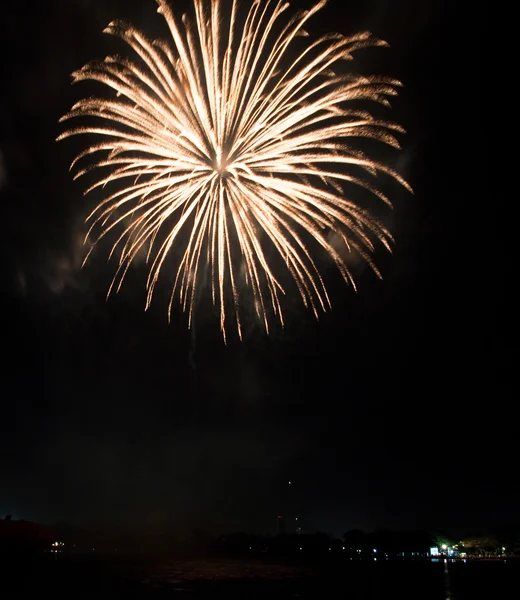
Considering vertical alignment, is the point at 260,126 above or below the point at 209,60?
below

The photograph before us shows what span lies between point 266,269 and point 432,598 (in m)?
37.2

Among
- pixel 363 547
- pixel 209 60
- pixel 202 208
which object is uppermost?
pixel 209 60

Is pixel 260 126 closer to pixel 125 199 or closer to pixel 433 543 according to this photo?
pixel 125 199

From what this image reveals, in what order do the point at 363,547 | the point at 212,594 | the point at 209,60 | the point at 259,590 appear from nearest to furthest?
the point at 209,60
the point at 212,594
the point at 259,590
the point at 363,547

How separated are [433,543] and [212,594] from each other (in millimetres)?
135255

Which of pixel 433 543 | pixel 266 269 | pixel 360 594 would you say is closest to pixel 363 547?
pixel 433 543

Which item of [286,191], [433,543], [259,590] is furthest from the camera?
[433,543]

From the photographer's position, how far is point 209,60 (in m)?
18.5

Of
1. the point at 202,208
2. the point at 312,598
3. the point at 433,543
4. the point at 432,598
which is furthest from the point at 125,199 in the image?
the point at 433,543

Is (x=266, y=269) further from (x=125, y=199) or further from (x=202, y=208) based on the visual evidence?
(x=125, y=199)

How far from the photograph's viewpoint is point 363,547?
17038 centimetres

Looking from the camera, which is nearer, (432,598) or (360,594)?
(432,598)

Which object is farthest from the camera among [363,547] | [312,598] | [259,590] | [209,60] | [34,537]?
[363,547]

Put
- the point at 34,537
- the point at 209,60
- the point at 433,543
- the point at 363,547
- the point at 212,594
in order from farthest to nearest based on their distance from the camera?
the point at 363,547 < the point at 433,543 < the point at 34,537 < the point at 212,594 < the point at 209,60
